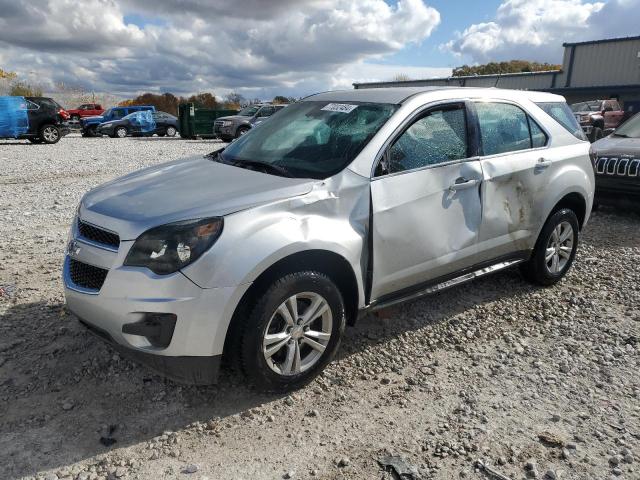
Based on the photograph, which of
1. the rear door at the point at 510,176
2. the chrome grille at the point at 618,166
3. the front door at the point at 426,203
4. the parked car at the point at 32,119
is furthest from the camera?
the parked car at the point at 32,119

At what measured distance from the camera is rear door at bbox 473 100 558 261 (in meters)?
Answer: 3.88

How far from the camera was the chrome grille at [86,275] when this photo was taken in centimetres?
275

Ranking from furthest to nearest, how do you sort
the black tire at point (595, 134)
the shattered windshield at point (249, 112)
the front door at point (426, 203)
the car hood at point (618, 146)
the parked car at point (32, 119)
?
the shattered windshield at point (249, 112) → the parked car at point (32, 119) → the black tire at point (595, 134) → the car hood at point (618, 146) → the front door at point (426, 203)

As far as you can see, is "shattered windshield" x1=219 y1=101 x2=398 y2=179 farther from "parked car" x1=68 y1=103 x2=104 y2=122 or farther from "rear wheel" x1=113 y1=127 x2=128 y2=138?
"parked car" x1=68 y1=103 x2=104 y2=122

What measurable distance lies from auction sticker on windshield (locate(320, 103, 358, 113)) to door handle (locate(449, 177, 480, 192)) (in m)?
0.90

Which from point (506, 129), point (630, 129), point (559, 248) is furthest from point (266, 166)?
point (630, 129)

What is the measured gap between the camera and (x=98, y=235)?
286 centimetres

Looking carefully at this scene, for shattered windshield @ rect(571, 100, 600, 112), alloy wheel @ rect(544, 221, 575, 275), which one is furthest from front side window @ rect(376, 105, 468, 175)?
shattered windshield @ rect(571, 100, 600, 112)

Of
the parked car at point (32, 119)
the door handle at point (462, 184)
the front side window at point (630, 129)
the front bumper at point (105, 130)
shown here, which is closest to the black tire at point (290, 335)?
the door handle at point (462, 184)

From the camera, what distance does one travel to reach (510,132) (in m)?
4.16

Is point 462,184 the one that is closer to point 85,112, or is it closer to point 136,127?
point 136,127

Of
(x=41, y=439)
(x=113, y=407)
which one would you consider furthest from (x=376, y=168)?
(x=41, y=439)

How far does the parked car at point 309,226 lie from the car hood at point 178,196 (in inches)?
0.5

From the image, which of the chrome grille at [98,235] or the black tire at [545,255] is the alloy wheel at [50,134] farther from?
the black tire at [545,255]
